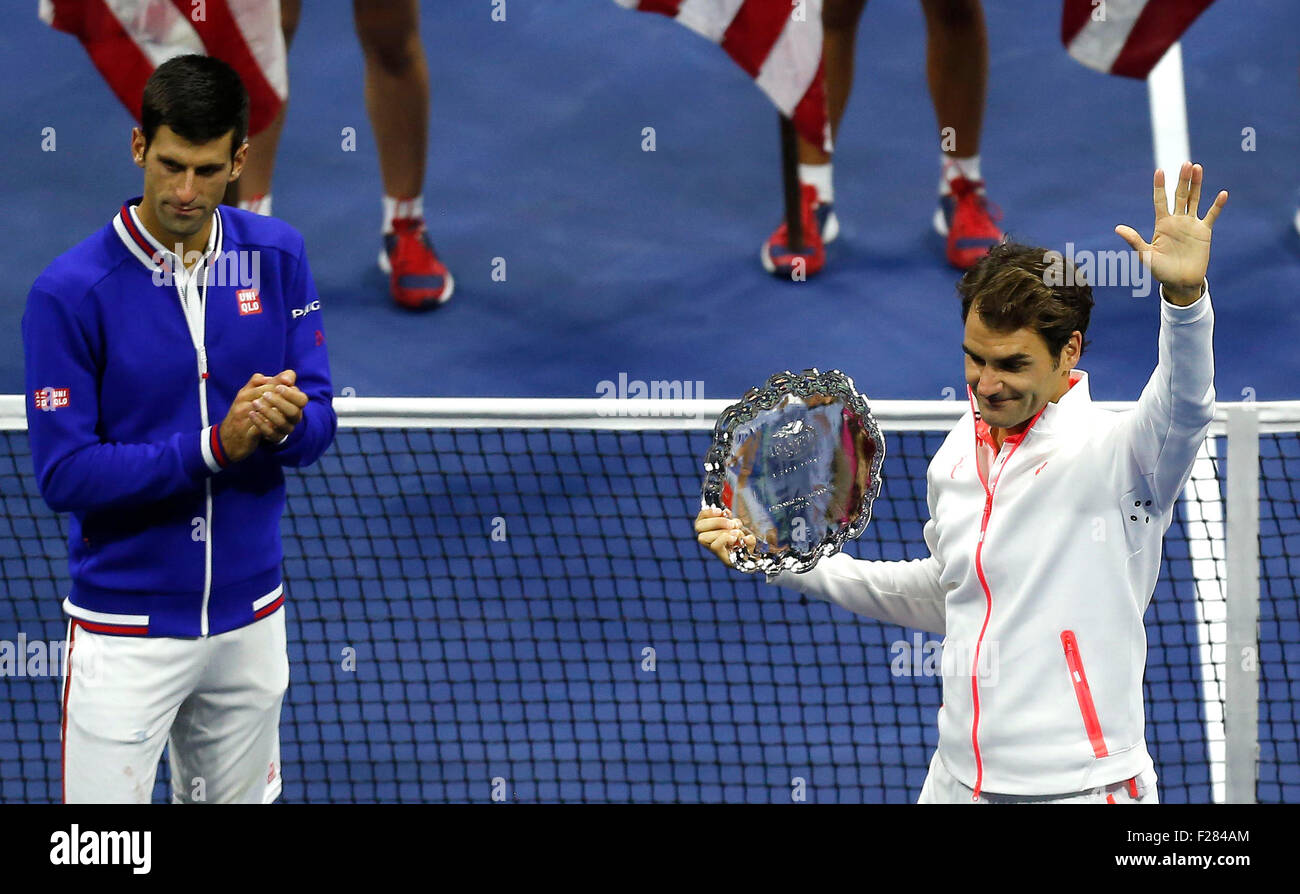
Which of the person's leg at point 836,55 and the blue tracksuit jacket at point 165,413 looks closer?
the blue tracksuit jacket at point 165,413

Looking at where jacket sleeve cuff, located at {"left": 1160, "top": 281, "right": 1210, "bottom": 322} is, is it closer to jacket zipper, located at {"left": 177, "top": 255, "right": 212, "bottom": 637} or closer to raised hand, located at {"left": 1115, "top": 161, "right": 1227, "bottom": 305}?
raised hand, located at {"left": 1115, "top": 161, "right": 1227, "bottom": 305}

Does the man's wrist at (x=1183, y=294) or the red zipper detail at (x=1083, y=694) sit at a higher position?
the man's wrist at (x=1183, y=294)

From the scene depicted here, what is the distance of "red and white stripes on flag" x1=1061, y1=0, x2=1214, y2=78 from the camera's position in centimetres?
785

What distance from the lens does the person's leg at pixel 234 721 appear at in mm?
4020

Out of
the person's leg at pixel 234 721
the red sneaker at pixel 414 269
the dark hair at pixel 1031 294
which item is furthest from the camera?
the red sneaker at pixel 414 269

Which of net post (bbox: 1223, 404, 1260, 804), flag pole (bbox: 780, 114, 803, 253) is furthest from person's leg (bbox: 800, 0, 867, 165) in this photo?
net post (bbox: 1223, 404, 1260, 804)

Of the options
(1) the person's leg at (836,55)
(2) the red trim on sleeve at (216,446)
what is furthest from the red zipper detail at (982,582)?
(1) the person's leg at (836,55)

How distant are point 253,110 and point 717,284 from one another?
2193 millimetres

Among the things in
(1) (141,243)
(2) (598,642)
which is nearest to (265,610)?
(1) (141,243)

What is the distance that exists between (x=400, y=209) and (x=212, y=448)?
4653 millimetres

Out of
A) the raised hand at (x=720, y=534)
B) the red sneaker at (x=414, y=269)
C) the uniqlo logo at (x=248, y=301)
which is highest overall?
the red sneaker at (x=414, y=269)

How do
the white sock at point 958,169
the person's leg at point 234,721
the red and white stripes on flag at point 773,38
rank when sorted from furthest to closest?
the white sock at point 958,169 < the red and white stripes on flag at point 773,38 < the person's leg at point 234,721

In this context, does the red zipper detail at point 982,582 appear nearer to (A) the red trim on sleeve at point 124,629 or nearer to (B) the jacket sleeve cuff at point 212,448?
(B) the jacket sleeve cuff at point 212,448

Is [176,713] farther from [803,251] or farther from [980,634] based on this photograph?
[803,251]
